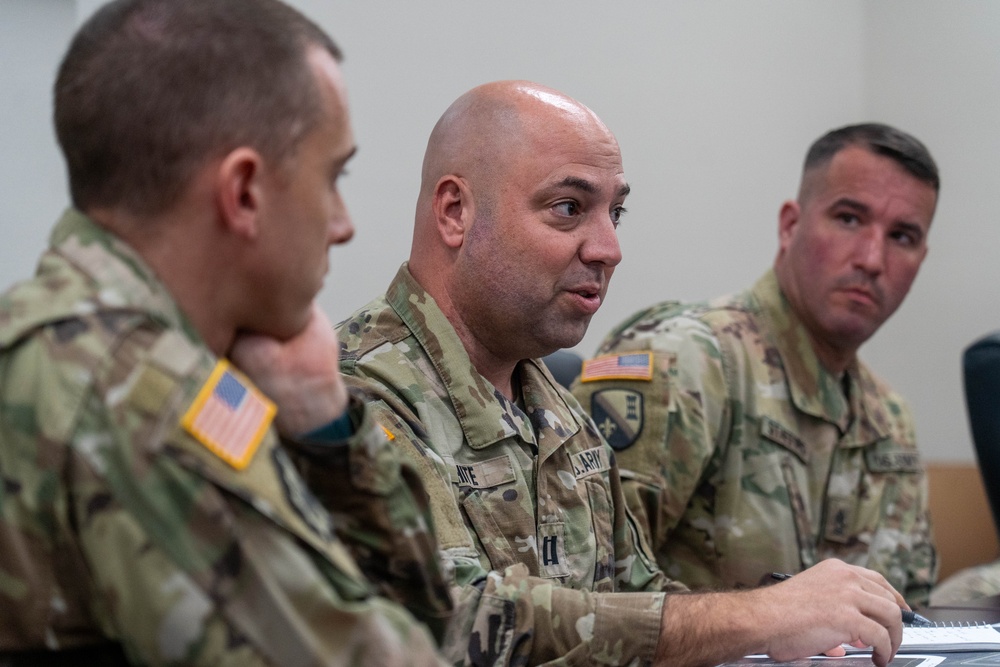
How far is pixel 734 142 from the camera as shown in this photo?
3.26m

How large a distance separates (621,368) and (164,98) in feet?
4.76

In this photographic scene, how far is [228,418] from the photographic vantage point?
0.75 m

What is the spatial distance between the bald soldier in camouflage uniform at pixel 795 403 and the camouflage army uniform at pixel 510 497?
1.32ft

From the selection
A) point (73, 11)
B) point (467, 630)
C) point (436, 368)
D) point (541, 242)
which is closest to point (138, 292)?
point (467, 630)

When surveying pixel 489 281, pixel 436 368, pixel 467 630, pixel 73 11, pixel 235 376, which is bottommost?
pixel 467 630

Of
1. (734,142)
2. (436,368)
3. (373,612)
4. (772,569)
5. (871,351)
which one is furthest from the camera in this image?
(871,351)

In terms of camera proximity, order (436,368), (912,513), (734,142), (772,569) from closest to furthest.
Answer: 1. (436,368)
2. (772,569)
3. (912,513)
4. (734,142)

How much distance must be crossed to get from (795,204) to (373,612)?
1.92 m

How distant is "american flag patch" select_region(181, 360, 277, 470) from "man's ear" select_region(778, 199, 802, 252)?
1.88 meters

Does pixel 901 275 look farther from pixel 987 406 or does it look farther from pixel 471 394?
pixel 471 394

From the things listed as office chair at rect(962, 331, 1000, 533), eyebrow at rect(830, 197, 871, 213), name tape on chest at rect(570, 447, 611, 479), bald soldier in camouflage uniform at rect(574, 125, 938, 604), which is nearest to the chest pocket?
name tape on chest at rect(570, 447, 611, 479)

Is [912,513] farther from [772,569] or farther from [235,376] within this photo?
[235,376]

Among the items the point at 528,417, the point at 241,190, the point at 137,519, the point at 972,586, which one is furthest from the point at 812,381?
the point at 137,519

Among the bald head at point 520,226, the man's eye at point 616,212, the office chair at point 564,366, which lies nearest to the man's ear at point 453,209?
the bald head at point 520,226
